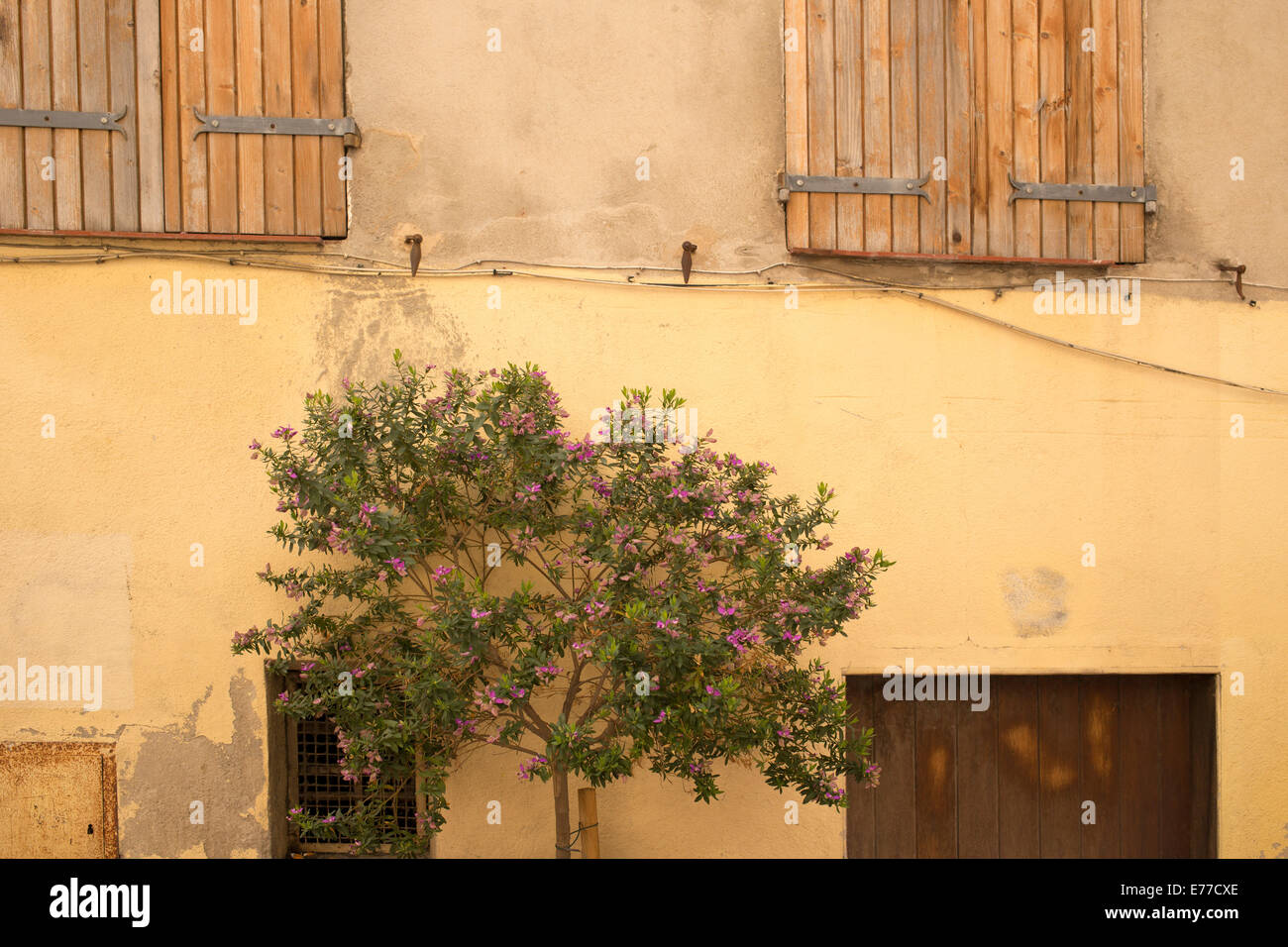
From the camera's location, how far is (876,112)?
4.62 metres

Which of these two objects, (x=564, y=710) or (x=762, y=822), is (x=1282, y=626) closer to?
(x=762, y=822)

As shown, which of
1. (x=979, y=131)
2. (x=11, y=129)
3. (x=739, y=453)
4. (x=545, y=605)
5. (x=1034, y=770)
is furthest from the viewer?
(x=1034, y=770)

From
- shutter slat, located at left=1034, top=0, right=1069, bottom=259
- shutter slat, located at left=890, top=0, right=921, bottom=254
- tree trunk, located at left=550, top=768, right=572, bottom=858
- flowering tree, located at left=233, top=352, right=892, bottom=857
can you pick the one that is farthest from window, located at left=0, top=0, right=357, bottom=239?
shutter slat, located at left=1034, top=0, right=1069, bottom=259

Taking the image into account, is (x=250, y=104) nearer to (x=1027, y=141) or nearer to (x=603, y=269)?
(x=603, y=269)

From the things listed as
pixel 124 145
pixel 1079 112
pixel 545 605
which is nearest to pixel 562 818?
pixel 545 605

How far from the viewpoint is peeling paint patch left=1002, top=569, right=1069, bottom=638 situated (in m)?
4.65

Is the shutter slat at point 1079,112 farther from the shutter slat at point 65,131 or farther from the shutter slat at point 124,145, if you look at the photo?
the shutter slat at point 65,131

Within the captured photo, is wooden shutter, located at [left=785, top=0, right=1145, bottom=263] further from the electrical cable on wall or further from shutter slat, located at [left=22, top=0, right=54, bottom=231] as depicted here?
shutter slat, located at [left=22, top=0, right=54, bottom=231]

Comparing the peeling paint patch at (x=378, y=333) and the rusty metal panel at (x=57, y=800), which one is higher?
the peeling paint patch at (x=378, y=333)

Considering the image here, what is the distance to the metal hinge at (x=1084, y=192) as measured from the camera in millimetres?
4656

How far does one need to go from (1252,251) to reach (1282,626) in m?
1.90

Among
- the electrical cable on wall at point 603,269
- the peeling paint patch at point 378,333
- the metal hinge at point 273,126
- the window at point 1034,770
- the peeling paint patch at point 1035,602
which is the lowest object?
the window at point 1034,770

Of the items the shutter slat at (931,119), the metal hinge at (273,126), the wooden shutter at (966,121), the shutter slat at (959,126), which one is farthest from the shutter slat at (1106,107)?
the metal hinge at (273,126)

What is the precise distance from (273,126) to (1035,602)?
14.2 ft
